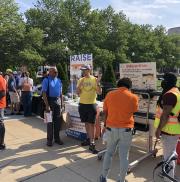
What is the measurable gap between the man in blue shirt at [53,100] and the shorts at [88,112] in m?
0.66

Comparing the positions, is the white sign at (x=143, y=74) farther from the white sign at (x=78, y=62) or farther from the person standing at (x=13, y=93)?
the person standing at (x=13, y=93)

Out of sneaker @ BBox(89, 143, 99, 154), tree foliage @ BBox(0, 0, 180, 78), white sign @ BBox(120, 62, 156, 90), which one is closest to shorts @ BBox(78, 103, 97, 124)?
sneaker @ BBox(89, 143, 99, 154)

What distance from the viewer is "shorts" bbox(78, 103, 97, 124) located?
683 centimetres

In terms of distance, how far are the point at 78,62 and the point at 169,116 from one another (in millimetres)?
5508

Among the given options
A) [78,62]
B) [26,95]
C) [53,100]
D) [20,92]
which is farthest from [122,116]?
[20,92]

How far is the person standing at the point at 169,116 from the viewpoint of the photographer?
4398 mm

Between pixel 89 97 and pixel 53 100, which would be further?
→ pixel 53 100

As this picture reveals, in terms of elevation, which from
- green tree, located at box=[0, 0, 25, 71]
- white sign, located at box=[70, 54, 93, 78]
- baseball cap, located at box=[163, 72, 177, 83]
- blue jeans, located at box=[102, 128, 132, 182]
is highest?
green tree, located at box=[0, 0, 25, 71]

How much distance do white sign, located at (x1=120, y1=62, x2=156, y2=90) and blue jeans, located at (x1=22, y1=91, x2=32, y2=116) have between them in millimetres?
5047

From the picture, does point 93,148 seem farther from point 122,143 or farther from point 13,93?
point 13,93

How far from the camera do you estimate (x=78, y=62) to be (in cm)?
973

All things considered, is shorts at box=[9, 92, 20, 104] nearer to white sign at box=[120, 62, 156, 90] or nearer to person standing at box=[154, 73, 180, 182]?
white sign at box=[120, 62, 156, 90]

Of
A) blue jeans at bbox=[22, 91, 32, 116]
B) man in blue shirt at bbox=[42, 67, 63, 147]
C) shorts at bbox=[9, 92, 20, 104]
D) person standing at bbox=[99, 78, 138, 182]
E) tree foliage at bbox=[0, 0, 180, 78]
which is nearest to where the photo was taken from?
person standing at bbox=[99, 78, 138, 182]

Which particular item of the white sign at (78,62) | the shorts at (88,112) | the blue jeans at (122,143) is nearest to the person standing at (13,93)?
the white sign at (78,62)
